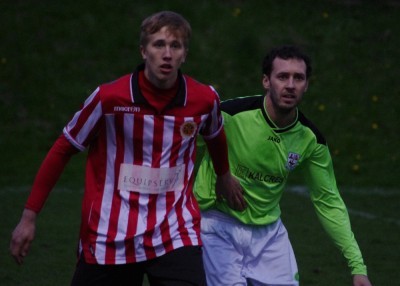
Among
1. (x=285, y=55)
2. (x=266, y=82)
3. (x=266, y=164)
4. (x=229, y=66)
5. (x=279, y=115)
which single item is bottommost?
(x=266, y=164)

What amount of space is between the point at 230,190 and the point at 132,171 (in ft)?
2.50

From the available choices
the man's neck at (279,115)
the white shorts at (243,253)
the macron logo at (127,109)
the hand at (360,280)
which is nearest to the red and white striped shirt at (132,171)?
the macron logo at (127,109)

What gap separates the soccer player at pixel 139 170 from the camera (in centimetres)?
508

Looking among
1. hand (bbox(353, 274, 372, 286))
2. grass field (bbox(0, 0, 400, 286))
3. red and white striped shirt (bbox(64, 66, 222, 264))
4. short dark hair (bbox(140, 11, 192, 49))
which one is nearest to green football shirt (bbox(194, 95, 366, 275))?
hand (bbox(353, 274, 372, 286))

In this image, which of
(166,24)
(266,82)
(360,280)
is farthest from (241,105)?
(360,280)

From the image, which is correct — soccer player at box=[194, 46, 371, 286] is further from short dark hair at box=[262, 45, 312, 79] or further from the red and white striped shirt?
the red and white striped shirt

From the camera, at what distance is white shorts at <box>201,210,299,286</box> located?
19.4 ft

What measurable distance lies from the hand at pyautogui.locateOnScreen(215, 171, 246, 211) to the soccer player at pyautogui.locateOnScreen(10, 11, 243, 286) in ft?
1.70

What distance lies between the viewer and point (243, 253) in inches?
237

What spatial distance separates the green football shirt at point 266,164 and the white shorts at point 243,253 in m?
0.07

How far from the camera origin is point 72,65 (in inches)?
632

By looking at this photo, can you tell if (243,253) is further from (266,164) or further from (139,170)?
(139,170)

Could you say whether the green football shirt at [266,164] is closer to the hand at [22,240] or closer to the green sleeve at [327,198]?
the green sleeve at [327,198]

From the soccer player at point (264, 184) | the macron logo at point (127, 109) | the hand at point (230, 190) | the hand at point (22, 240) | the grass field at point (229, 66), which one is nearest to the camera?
the hand at point (22, 240)
